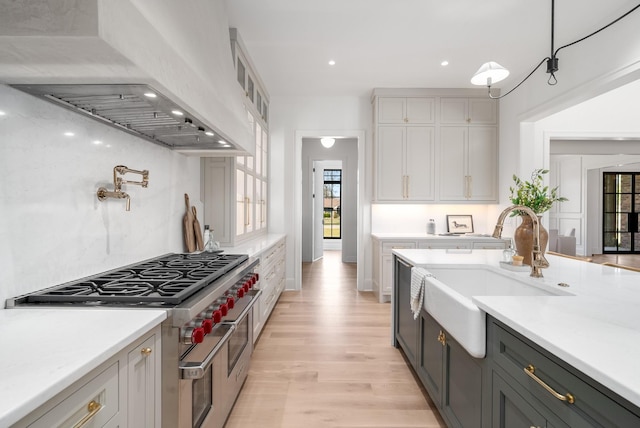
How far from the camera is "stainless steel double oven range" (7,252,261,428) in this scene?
1.17 meters

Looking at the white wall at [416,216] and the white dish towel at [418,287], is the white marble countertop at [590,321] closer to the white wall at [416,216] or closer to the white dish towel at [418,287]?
the white dish towel at [418,287]

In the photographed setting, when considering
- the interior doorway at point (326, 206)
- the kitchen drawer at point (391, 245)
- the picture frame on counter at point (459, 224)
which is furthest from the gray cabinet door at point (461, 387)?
the interior doorway at point (326, 206)

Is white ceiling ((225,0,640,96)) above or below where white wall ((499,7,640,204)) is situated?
above

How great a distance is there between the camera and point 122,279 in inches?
59.6

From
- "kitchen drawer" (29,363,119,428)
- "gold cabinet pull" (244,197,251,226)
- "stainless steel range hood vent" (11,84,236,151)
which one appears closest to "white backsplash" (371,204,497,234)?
"gold cabinet pull" (244,197,251,226)

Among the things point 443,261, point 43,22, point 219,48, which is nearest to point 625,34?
point 443,261

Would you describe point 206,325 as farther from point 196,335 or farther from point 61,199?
point 61,199

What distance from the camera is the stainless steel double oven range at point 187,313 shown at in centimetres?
117

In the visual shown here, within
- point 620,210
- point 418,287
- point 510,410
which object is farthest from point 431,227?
point 620,210

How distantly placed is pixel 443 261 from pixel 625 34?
255 centimetres

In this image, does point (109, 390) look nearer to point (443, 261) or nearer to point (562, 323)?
point (562, 323)

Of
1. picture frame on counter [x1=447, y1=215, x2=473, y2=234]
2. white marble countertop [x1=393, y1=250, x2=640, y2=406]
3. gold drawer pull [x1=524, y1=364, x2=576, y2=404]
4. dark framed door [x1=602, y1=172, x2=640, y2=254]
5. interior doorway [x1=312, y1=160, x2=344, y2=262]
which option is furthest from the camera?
dark framed door [x1=602, y1=172, x2=640, y2=254]

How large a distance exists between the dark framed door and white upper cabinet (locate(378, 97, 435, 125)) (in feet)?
26.0

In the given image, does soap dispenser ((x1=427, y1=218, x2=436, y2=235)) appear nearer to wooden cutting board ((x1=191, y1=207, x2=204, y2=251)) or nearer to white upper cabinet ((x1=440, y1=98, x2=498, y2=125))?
white upper cabinet ((x1=440, y1=98, x2=498, y2=125))
